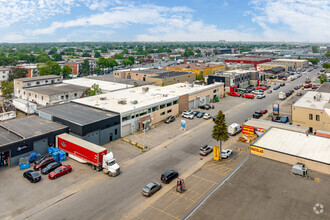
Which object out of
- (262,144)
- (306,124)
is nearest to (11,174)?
(262,144)

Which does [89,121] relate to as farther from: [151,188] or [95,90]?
[95,90]

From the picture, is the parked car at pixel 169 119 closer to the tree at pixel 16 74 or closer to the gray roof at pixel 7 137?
the gray roof at pixel 7 137

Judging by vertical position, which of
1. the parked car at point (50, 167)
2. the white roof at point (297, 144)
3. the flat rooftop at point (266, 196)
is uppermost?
the white roof at point (297, 144)

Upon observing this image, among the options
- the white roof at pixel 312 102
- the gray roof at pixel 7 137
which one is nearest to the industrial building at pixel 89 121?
the gray roof at pixel 7 137

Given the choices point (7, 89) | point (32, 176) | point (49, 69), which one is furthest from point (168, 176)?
point (49, 69)

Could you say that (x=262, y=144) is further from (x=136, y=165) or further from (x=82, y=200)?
(x=82, y=200)

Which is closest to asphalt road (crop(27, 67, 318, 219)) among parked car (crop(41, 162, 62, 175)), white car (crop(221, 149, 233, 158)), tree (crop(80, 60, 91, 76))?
white car (crop(221, 149, 233, 158))
